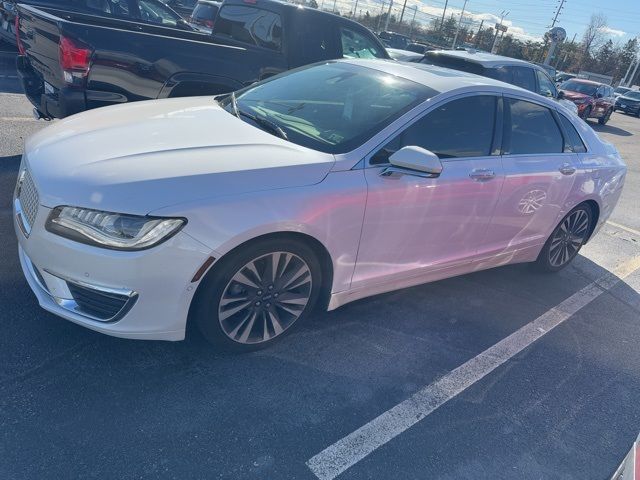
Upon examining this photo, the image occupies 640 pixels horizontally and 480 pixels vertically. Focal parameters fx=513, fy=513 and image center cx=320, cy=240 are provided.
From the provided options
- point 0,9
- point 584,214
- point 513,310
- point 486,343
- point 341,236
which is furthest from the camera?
point 0,9

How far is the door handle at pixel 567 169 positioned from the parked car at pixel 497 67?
4.60 meters

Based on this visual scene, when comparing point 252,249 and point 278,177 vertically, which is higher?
point 278,177

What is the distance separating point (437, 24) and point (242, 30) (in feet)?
244


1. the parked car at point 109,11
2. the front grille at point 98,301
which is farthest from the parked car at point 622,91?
the front grille at point 98,301

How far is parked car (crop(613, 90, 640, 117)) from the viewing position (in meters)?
30.6

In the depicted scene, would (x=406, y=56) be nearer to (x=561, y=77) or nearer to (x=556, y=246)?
(x=556, y=246)

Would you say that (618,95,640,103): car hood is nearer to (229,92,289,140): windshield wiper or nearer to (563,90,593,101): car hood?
(563,90,593,101): car hood

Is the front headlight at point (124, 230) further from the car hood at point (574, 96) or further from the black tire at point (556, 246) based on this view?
the car hood at point (574, 96)

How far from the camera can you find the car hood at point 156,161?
8.02 ft

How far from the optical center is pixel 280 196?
2.68m

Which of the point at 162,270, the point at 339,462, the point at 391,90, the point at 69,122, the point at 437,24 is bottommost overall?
the point at 437,24

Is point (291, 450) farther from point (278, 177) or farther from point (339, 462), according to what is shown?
point (278, 177)

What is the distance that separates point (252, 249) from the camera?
2.68 metres

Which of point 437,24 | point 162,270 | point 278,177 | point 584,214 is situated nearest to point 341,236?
point 278,177
